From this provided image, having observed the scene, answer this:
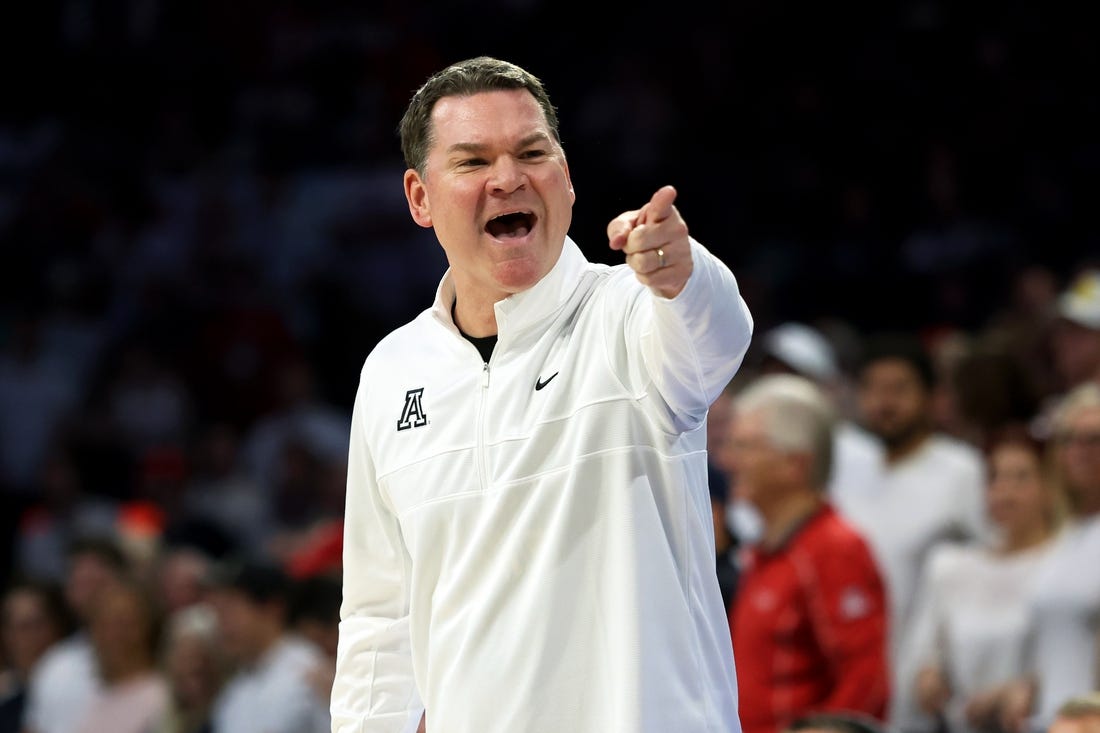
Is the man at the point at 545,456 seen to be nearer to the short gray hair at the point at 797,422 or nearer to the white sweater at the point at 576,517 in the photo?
the white sweater at the point at 576,517

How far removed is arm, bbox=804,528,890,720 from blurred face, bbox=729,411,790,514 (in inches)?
11.9

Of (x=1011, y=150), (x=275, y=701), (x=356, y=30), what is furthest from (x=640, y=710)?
(x=356, y=30)

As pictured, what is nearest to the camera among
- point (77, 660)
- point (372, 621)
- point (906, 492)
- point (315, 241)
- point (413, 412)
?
point (413, 412)

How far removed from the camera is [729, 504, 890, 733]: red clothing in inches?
187

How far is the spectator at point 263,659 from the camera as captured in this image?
6211 mm

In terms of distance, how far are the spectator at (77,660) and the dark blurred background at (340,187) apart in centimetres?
80

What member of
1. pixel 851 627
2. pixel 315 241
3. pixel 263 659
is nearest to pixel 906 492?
pixel 851 627

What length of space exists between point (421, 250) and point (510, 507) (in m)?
7.99

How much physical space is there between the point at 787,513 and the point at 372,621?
7.30ft

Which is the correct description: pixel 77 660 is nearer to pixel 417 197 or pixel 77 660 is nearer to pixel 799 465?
pixel 799 465

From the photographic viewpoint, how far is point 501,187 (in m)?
2.76

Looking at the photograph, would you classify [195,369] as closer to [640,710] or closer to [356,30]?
[356,30]

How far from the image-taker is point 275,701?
6.23 meters

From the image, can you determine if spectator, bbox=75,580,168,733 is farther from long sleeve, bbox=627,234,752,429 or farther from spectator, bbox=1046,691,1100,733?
long sleeve, bbox=627,234,752,429
